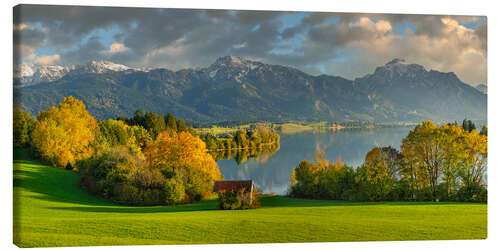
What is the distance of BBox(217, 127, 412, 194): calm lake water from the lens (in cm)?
1309

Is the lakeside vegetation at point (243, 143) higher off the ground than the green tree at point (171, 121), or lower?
lower

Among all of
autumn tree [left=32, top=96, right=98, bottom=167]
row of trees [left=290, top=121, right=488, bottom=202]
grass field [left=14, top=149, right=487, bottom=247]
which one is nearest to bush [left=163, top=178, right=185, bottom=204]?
grass field [left=14, top=149, right=487, bottom=247]

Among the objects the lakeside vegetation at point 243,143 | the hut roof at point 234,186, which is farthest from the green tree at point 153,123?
the hut roof at point 234,186

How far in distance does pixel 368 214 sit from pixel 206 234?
163 inches

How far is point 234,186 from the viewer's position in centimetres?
1179

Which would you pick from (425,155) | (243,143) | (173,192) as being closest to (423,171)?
(425,155)

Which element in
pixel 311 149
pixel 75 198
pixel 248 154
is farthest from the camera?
pixel 248 154

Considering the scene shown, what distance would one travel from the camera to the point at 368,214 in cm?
1105

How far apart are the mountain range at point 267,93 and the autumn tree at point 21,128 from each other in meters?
1.48

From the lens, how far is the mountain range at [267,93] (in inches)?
481

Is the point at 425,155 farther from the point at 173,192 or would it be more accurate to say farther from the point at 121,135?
the point at 121,135

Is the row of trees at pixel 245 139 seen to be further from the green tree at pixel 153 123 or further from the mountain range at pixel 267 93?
the green tree at pixel 153 123

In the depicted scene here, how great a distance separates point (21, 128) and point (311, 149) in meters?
7.96

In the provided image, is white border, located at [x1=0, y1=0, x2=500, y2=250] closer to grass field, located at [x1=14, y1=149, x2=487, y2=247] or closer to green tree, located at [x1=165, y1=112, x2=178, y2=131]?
grass field, located at [x1=14, y1=149, x2=487, y2=247]
